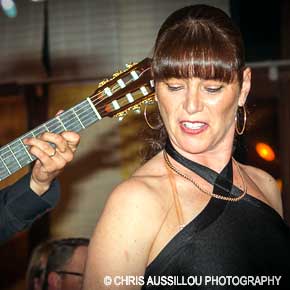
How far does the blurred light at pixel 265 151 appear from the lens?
5.14 ft

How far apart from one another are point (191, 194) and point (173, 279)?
0.13 m

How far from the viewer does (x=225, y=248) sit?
652 millimetres

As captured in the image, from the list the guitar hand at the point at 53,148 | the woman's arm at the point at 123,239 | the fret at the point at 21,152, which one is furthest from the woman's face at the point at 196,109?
the fret at the point at 21,152

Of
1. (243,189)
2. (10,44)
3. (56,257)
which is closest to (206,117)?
(243,189)

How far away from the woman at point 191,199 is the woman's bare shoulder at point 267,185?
10cm

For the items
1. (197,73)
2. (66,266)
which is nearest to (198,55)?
(197,73)

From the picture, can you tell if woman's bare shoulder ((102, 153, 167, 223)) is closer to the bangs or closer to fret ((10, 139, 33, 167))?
the bangs

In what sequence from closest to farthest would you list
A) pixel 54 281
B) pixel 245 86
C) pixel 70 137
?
1. pixel 245 86
2. pixel 70 137
3. pixel 54 281

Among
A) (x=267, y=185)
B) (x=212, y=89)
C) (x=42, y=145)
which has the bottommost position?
(x=267, y=185)

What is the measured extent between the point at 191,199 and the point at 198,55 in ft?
0.69

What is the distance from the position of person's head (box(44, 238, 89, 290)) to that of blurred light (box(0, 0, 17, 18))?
3.68 feet

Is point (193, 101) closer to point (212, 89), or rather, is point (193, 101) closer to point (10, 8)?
point (212, 89)

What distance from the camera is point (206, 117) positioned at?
662 millimetres

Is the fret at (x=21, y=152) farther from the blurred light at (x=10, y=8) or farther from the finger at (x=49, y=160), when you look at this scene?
the blurred light at (x=10, y=8)
